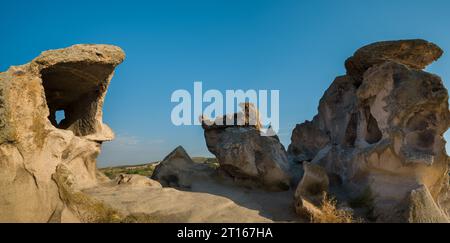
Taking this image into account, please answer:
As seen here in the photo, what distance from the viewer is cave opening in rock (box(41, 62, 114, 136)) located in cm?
713

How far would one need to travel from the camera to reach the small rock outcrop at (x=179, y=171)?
30.2 feet

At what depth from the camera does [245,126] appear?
974 centimetres

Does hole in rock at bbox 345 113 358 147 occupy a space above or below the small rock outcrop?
above

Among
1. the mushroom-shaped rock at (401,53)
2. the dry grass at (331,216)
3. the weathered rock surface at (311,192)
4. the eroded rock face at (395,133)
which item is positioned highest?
the mushroom-shaped rock at (401,53)

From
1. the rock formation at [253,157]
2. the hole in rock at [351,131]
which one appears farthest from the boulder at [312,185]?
the hole in rock at [351,131]

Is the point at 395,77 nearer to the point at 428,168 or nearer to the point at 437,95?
the point at 437,95

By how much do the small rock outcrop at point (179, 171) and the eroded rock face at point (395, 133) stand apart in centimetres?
331

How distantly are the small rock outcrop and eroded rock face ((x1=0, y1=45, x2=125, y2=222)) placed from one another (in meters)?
1.93

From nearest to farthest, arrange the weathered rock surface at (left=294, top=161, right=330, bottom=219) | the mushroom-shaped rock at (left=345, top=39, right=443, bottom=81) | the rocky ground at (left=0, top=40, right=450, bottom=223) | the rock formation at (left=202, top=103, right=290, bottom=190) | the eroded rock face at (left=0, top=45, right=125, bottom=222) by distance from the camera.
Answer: the eroded rock face at (left=0, top=45, right=125, bottom=222) → the rocky ground at (left=0, top=40, right=450, bottom=223) → the weathered rock surface at (left=294, top=161, right=330, bottom=219) → the mushroom-shaped rock at (left=345, top=39, right=443, bottom=81) → the rock formation at (left=202, top=103, right=290, bottom=190)

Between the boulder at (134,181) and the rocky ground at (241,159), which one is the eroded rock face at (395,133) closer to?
the rocky ground at (241,159)

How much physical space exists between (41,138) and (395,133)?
261 inches

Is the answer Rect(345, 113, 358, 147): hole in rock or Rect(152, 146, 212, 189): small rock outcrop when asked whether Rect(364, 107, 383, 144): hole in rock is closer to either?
Rect(345, 113, 358, 147): hole in rock

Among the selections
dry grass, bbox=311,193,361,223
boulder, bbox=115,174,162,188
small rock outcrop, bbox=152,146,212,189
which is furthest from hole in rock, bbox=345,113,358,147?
boulder, bbox=115,174,162,188
